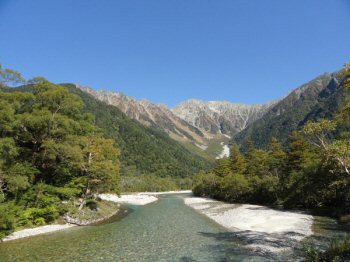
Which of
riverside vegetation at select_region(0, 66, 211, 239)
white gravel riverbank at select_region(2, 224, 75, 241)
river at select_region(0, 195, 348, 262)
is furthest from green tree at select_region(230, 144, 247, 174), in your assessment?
white gravel riverbank at select_region(2, 224, 75, 241)

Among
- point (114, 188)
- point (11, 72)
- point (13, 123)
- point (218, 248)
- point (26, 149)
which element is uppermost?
point (11, 72)

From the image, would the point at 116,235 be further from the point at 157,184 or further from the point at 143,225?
the point at 157,184

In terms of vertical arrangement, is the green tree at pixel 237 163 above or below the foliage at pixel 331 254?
above

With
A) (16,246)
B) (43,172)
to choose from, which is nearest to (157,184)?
(43,172)

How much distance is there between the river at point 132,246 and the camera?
70.7ft

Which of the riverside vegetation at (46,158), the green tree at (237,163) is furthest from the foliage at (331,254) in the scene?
the green tree at (237,163)

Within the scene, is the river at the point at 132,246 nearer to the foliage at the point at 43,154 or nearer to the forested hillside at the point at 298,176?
the foliage at the point at 43,154

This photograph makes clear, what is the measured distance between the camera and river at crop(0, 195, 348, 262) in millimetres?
21562

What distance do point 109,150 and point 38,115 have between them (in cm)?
1344

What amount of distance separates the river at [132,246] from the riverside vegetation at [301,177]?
8529 mm

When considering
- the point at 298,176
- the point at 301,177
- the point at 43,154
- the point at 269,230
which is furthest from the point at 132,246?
the point at 298,176

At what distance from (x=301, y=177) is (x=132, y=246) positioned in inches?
1375

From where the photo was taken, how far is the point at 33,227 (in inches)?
1276

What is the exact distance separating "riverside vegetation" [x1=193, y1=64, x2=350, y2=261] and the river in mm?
→ 8529
